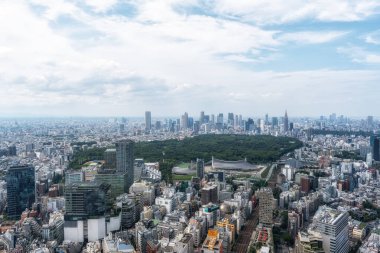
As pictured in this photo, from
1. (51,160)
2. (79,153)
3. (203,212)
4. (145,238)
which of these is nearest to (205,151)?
(79,153)

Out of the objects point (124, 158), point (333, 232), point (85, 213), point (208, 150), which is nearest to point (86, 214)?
point (85, 213)

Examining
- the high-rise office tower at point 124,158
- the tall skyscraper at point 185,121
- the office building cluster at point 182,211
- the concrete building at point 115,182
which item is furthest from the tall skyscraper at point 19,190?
the tall skyscraper at point 185,121

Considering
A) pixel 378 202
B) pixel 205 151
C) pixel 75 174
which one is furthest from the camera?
pixel 205 151

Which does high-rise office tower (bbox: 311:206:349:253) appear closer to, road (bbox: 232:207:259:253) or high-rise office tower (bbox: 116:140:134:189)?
road (bbox: 232:207:259:253)

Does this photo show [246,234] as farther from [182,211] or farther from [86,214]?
[86,214]

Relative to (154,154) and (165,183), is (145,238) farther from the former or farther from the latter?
(154,154)

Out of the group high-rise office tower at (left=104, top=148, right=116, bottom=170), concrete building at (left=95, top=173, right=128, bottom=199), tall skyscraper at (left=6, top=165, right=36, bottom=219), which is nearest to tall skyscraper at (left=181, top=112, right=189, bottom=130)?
high-rise office tower at (left=104, top=148, right=116, bottom=170)
